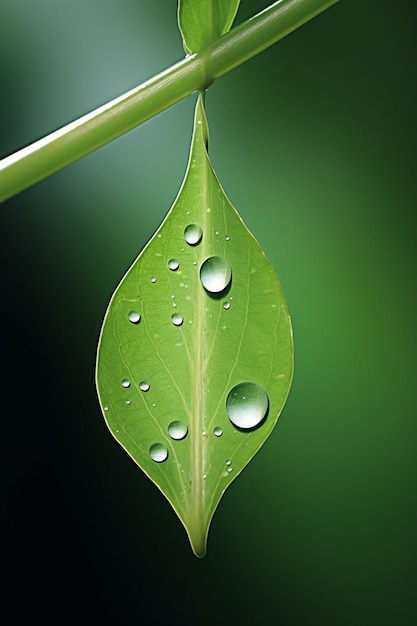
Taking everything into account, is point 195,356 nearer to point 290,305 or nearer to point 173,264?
point 173,264

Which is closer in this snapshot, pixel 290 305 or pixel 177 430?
pixel 177 430

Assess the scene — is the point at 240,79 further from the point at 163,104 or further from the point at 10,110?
the point at 163,104

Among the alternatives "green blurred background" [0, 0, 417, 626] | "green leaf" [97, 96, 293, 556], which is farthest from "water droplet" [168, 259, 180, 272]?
"green blurred background" [0, 0, 417, 626]

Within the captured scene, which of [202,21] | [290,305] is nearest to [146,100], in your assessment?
[202,21]

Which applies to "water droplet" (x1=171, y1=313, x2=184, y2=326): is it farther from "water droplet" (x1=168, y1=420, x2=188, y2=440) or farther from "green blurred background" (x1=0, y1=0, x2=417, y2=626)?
"green blurred background" (x1=0, y1=0, x2=417, y2=626)

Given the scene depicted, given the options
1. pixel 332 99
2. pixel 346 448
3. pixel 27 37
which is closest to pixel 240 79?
pixel 332 99

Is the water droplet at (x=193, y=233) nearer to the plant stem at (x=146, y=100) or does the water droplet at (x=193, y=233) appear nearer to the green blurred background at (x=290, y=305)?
the plant stem at (x=146, y=100)
